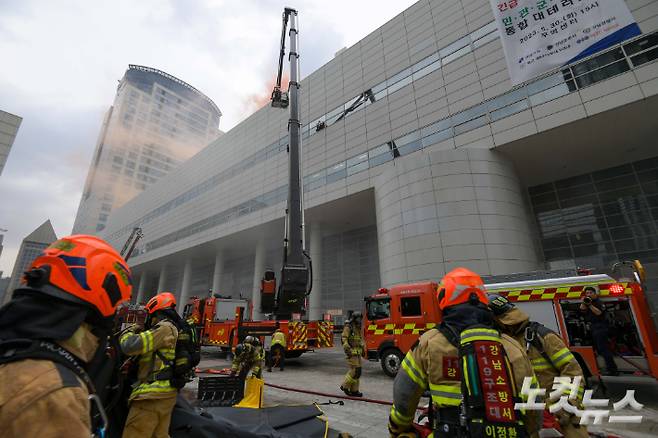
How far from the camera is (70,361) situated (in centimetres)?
109

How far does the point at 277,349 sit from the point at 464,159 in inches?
507

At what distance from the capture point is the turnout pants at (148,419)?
2.67 metres

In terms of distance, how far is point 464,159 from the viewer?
1535 cm

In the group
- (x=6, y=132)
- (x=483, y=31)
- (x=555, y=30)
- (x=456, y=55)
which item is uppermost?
(x=483, y=31)

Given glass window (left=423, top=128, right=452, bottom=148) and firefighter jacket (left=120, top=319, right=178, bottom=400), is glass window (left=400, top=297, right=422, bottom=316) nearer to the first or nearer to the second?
firefighter jacket (left=120, top=319, right=178, bottom=400)

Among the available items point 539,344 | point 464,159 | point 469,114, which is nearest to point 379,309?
point 539,344

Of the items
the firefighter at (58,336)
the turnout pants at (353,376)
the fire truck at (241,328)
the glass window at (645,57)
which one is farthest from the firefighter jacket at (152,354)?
the glass window at (645,57)

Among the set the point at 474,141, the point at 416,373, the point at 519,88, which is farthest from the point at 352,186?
the point at 416,373

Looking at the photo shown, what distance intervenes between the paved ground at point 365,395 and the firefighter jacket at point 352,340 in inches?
37.8

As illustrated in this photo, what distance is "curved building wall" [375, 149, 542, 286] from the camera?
14164mm

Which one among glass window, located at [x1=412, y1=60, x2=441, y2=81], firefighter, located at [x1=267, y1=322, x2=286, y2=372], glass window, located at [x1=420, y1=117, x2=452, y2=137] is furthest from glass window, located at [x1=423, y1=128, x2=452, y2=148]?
firefighter, located at [x1=267, y1=322, x2=286, y2=372]

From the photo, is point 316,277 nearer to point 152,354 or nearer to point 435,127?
point 435,127

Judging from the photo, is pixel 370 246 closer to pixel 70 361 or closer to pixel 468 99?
pixel 468 99

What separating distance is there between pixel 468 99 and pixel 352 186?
27.9ft
